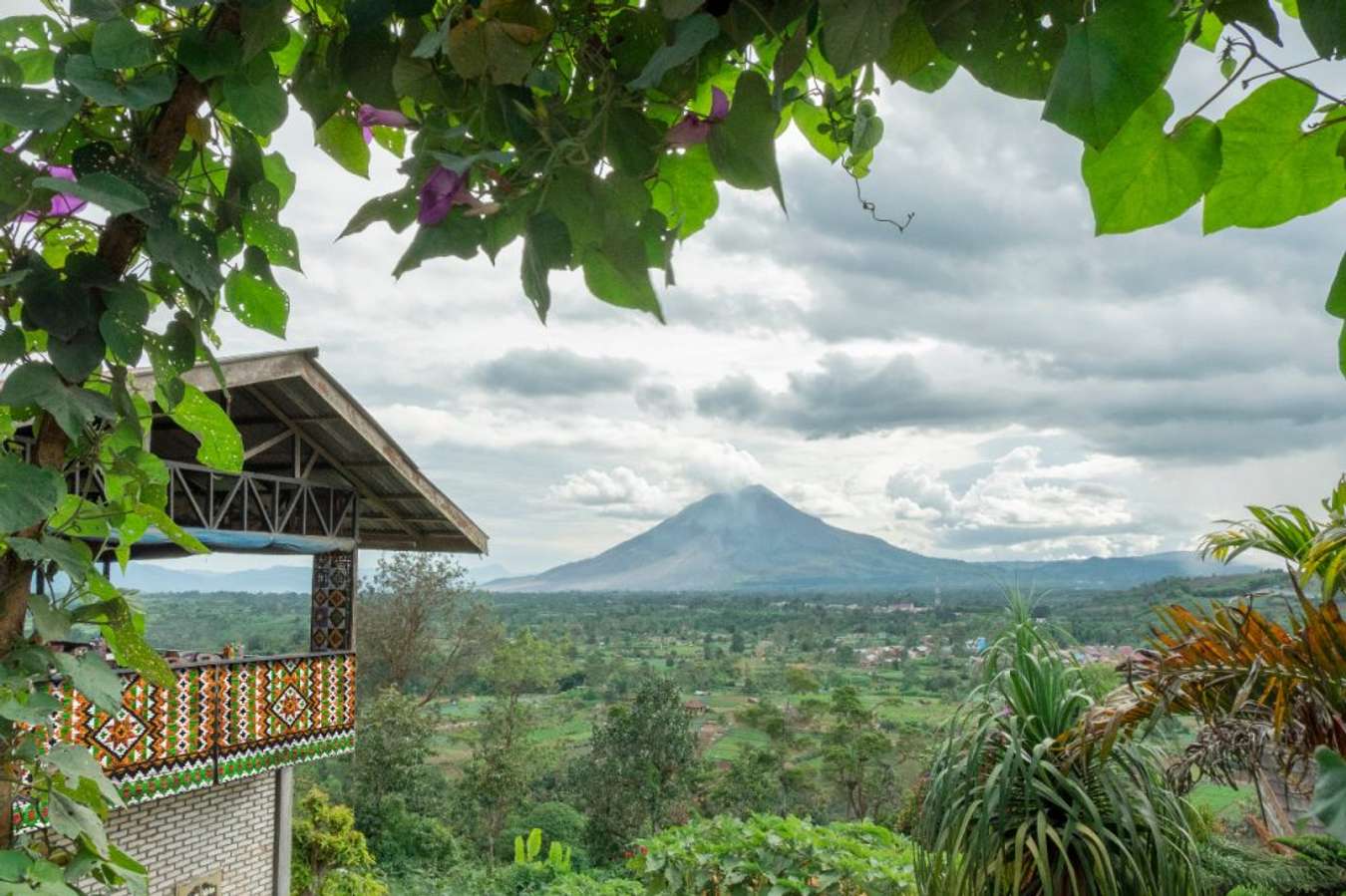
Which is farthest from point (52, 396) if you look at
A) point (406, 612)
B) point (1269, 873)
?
point (406, 612)

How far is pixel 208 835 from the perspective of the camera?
599cm

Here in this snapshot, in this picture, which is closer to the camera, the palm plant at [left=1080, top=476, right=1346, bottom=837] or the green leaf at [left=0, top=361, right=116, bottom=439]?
the green leaf at [left=0, top=361, right=116, bottom=439]

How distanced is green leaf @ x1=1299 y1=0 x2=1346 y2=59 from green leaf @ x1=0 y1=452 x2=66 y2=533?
0.60 m

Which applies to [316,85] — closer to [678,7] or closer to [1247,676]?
[678,7]

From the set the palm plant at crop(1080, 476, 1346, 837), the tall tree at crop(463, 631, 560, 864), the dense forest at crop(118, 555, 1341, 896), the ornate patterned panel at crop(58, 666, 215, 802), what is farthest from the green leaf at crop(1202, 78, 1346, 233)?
the tall tree at crop(463, 631, 560, 864)

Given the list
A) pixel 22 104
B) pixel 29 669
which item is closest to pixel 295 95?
pixel 22 104

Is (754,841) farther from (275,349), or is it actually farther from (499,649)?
(499,649)

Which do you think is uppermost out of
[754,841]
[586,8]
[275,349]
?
[275,349]

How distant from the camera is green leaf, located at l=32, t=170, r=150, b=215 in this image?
435mm

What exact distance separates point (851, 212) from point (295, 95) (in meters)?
0.35

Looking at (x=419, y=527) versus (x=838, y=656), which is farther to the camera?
(x=838, y=656)

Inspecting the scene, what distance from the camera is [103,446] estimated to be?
661mm

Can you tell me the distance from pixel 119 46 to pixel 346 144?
18cm

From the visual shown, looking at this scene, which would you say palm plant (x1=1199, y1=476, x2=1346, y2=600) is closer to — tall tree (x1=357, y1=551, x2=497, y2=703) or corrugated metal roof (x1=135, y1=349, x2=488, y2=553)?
corrugated metal roof (x1=135, y1=349, x2=488, y2=553)
